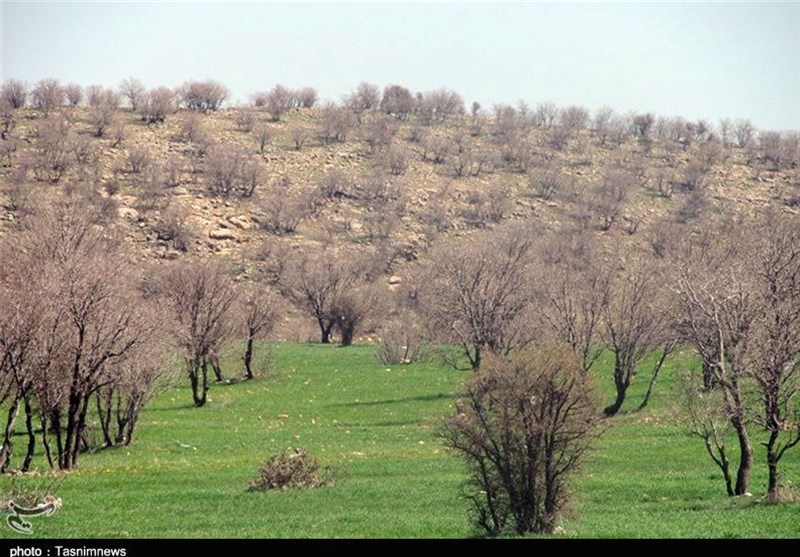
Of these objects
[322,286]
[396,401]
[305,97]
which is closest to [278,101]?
[305,97]

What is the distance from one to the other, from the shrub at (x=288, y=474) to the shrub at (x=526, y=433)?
7.20m

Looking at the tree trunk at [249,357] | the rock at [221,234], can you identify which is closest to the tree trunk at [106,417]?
the tree trunk at [249,357]

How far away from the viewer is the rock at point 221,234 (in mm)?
99062

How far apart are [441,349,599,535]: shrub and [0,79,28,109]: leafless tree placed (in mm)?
110061

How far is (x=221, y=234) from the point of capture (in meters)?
99.8

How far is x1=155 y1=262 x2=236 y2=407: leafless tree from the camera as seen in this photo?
45.9 metres

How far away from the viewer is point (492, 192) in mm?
115375

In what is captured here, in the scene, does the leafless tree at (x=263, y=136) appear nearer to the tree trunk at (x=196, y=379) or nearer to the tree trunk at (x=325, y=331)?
the tree trunk at (x=325, y=331)

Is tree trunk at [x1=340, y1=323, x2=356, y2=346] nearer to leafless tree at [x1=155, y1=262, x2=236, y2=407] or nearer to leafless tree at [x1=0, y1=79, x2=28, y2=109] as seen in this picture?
leafless tree at [x1=155, y1=262, x2=236, y2=407]

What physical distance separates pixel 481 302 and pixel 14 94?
293ft

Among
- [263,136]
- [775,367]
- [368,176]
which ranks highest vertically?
[263,136]

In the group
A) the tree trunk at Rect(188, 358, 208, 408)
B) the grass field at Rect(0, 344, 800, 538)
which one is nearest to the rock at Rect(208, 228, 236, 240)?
the grass field at Rect(0, 344, 800, 538)

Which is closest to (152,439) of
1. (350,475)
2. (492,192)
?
(350,475)

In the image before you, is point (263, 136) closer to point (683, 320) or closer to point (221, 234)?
point (221, 234)
